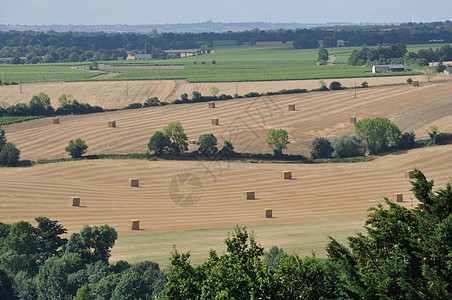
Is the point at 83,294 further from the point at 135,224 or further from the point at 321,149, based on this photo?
the point at 321,149

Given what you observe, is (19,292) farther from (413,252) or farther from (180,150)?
(180,150)

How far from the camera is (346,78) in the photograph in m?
180

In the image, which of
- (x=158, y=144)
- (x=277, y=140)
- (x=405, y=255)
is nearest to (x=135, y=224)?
(x=158, y=144)

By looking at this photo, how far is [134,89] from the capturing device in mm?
168625

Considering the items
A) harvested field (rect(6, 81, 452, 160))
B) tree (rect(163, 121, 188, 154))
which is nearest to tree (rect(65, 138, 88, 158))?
harvested field (rect(6, 81, 452, 160))

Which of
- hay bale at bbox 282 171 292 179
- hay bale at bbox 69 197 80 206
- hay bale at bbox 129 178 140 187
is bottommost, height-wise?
hay bale at bbox 69 197 80 206

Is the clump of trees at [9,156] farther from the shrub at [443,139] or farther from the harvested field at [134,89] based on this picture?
the shrub at [443,139]

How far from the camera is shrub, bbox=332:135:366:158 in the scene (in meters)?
105

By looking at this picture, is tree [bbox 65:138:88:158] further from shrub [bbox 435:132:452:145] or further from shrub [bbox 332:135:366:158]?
shrub [bbox 435:132:452:145]

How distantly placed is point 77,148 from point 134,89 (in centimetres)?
6423

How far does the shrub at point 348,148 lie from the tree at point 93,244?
171 ft

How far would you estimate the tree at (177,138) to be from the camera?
106562mm

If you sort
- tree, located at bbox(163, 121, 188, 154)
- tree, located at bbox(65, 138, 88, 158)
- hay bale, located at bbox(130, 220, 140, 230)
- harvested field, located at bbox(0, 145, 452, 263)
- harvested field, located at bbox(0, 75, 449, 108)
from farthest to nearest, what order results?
harvested field, located at bbox(0, 75, 449, 108) < tree, located at bbox(163, 121, 188, 154) < tree, located at bbox(65, 138, 88, 158) < harvested field, located at bbox(0, 145, 452, 263) < hay bale, located at bbox(130, 220, 140, 230)

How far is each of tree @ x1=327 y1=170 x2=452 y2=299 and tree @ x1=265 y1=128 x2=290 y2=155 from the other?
75050 millimetres
